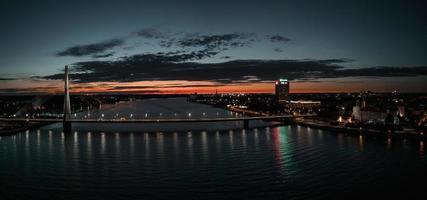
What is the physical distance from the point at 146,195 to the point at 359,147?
1458cm

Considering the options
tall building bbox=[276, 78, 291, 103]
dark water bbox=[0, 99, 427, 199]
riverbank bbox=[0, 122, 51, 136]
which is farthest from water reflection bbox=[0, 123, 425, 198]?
tall building bbox=[276, 78, 291, 103]

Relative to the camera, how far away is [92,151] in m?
22.1

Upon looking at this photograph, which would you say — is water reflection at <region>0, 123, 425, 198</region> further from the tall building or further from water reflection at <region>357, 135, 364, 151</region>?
the tall building

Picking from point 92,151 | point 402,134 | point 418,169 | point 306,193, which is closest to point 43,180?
point 92,151

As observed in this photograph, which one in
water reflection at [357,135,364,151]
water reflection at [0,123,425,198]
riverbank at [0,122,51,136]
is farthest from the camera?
riverbank at [0,122,51,136]

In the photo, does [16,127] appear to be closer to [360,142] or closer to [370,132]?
[360,142]

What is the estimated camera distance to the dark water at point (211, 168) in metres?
13.5

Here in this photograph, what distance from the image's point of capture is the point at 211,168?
1720cm

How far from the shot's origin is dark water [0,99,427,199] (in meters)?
13.5

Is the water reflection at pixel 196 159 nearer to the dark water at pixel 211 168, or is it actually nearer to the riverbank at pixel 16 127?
the dark water at pixel 211 168

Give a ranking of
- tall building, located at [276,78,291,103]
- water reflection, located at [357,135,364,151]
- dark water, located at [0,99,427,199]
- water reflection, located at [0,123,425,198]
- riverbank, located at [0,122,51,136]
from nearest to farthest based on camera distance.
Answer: dark water, located at [0,99,427,199] < water reflection, located at [0,123,425,198] < water reflection, located at [357,135,364,151] < riverbank, located at [0,122,51,136] < tall building, located at [276,78,291,103]

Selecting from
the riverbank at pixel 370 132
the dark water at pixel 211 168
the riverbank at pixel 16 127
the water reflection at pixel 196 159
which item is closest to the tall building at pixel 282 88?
the riverbank at pixel 370 132

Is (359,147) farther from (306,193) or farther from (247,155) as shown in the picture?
(306,193)

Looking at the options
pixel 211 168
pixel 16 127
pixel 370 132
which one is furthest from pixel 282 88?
pixel 211 168
